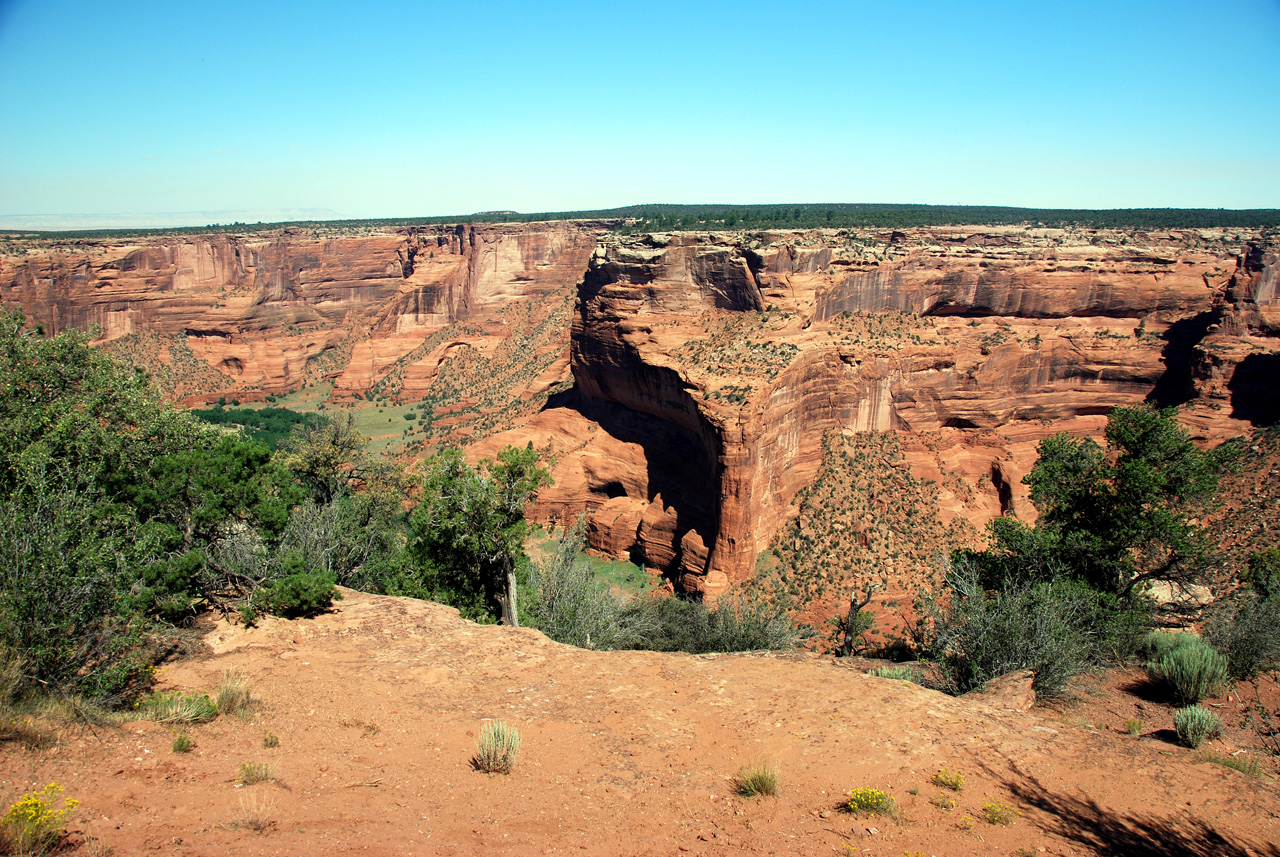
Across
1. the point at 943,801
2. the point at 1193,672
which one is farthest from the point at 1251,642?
the point at 943,801

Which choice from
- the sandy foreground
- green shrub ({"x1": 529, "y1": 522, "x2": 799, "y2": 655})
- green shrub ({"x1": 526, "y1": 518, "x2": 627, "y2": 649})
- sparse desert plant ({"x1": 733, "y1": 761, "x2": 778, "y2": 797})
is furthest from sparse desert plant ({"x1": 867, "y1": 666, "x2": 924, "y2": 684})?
green shrub ({"x1": 526, "y1": 518, "x2": 627, "y2": 649})

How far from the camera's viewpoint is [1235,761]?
29.9 feet

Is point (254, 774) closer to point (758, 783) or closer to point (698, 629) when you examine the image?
point (758, 783)

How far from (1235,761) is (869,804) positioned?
219 inches

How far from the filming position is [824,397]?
102ft

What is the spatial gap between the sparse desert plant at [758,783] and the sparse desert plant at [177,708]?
7024 mm

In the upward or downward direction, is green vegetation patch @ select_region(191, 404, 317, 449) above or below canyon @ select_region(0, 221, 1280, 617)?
below

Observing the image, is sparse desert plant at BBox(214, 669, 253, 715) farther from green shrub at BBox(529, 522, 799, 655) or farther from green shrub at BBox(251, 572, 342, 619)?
green shrub at BBox(529, 522, 799, 655)

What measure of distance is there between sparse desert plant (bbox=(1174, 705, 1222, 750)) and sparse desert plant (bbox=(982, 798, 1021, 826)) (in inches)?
152

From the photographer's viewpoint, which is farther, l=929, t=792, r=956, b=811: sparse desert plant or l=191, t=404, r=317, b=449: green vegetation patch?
l=191, t=404, r=317, b=449: green vegetation patch

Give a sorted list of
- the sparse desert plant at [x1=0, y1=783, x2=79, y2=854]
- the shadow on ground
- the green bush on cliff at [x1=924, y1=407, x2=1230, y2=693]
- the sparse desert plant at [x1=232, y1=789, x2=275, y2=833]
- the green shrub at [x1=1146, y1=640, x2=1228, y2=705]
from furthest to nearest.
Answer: the green bush on cliff at [x1=924, y1=407, x2=1230, y2=693], the green shrub at [x1=1146, y1=640, x2=1228, y2=705], the shadow on ground, the sparse desert plant at [x1=232, y1=789, x2=275, y2=833], the sparse desert plant at [x1=0, y1=783, x2=79, y2=854]

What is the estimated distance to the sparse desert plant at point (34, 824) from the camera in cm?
546

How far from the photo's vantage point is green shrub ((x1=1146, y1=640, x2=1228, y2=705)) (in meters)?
11.6

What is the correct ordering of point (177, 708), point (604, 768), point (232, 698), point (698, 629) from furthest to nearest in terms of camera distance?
point (698, 629) → point (232, 698) → point (604, 768) → point (177, 708)
